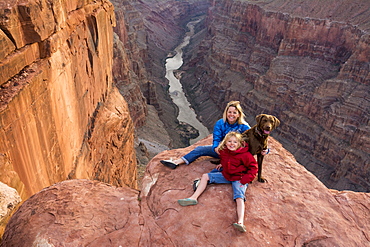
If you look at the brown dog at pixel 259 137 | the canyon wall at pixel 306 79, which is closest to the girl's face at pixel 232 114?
the brown dog at pixel 259 137

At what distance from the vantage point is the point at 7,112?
23.3 feet

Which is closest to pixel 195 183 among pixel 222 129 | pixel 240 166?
pixel 240 166

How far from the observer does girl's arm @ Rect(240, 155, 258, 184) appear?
668 centimetres

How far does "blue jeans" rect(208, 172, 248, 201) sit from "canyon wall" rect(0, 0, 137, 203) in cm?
473

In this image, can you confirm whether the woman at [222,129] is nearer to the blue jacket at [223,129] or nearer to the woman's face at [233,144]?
the blue jacket at [223,129]

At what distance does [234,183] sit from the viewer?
672 centimetres

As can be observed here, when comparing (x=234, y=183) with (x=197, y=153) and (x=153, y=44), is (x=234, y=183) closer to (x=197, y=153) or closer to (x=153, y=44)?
(x=197, y=153)

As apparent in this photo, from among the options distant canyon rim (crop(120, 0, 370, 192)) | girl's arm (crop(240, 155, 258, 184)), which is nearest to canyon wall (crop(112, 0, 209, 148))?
distant canyon rim (crop(120, 0, 370, 192))

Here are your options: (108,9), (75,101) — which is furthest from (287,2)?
(75,101)

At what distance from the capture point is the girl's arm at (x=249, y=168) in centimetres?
668

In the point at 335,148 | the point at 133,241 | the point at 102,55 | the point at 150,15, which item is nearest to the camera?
the point at 133,241

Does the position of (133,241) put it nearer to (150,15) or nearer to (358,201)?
(358,201)

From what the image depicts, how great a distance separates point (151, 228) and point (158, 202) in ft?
2.51

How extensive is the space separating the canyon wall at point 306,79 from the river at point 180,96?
1.87 meters
